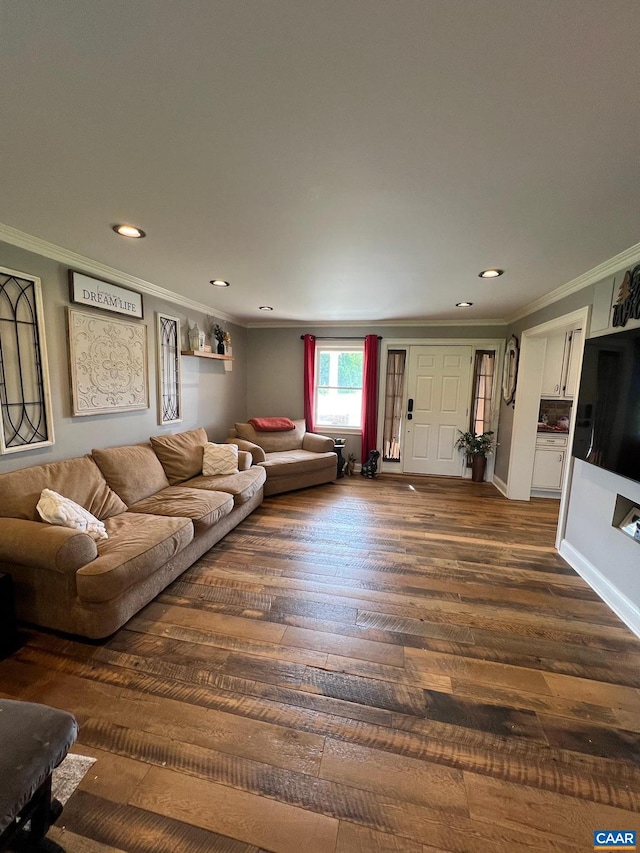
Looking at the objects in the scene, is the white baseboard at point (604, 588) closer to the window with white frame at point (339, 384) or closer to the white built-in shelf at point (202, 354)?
the window with white frame at point (339, 384)

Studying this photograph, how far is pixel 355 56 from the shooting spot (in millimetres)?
959

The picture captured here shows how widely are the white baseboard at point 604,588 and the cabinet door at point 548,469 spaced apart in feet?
5.40

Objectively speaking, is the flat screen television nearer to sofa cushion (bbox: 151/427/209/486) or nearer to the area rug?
the area rug

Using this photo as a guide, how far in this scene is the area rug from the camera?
3.85 ft

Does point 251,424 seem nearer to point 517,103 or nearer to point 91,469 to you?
point 91,469

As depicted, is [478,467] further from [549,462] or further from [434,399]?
[434,399]

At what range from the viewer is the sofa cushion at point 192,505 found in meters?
2.55

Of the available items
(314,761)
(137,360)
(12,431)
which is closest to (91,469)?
(12,431)

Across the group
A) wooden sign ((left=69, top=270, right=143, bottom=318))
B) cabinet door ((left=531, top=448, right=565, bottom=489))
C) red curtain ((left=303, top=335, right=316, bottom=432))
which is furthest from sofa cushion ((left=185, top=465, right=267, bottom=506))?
cabinet door ((left=531, top=448, right=565, bottom=489))

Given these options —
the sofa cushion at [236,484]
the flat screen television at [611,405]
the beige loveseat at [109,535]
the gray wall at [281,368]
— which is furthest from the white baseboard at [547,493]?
the beige loveseat at [109,535]

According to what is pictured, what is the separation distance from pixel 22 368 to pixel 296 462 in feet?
9.47

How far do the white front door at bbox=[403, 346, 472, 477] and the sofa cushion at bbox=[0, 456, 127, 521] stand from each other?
13.7 feet

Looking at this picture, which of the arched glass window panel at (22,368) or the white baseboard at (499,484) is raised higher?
the arched glass window panel at (22,368)

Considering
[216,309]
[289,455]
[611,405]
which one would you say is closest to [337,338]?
[216,309]
